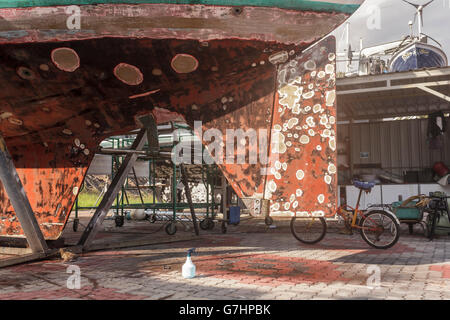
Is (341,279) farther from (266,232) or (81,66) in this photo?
(266,232)

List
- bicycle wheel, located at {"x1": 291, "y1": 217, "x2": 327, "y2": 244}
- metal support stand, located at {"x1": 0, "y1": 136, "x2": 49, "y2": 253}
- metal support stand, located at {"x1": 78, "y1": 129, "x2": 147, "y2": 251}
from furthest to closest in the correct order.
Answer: bicycle wheel, located at {"x1": 291, "y1": 217, "x2": 327, "y2": 244}, metal support stand, located at {"x1": 78, "y1": 129, "x2": 147, "y2": 251}, metal support stand, located at {"x1": 0, "y1": 136, "x2": 49, "y2": 253}

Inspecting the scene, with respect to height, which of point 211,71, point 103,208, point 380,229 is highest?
point 211,71

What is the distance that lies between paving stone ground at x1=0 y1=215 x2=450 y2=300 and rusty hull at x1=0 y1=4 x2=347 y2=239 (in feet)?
3.31

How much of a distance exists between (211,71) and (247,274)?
2.93 m

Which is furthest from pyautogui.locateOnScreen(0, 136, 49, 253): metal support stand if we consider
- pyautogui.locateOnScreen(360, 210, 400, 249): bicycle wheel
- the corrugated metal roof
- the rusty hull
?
the corrugated metal roof

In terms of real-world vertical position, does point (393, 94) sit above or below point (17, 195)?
above

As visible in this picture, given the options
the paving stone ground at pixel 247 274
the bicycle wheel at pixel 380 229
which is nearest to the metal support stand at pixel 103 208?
the paving stone ground at pixel 247 274

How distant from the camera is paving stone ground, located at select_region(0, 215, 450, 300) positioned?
3.89 m

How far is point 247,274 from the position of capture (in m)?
4.88

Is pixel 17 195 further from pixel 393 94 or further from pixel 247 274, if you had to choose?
pixel 393 94

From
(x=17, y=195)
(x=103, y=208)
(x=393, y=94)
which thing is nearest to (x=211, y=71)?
(x=103, y=208)

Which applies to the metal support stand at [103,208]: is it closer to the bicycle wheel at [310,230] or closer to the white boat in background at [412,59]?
the bicycle wheel at [310,230]

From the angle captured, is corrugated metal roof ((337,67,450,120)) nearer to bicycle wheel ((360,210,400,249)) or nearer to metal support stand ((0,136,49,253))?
bicycle wheel ((360,210,400,249))

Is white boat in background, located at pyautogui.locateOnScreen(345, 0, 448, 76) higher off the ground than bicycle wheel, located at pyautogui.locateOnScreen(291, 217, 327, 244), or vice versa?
white boat in background, located at pyautogui.locateOnScreen(345, 0, 448, 76)
